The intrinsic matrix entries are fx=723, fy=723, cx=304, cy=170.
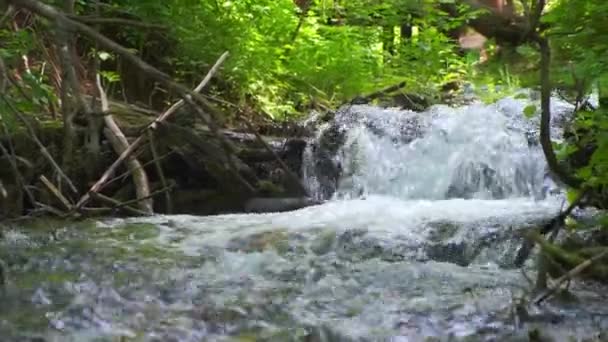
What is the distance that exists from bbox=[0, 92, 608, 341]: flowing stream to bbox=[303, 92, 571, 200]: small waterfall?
0.02m

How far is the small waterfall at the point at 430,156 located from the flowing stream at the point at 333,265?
0.02 metres

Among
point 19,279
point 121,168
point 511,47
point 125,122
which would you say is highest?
point 511,47

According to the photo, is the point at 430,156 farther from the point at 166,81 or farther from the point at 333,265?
the point at 166,81

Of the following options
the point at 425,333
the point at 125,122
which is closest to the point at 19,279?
the point at 425,333

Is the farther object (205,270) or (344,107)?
(344,107)

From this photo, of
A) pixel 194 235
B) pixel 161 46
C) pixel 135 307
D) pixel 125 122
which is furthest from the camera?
pixel 161 46

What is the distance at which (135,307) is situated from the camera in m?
3.22

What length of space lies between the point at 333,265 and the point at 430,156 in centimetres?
333

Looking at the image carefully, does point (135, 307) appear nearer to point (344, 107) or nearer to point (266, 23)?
point (344, 107)

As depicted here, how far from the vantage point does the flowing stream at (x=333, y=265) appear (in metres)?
2.96

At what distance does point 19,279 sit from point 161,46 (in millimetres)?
4387

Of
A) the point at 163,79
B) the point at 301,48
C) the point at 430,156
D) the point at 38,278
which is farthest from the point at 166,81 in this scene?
the point at 301,48

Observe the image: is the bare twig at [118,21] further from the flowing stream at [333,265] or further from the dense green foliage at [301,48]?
the dense green foliage at [301,48]

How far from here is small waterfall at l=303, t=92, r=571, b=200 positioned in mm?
6668
